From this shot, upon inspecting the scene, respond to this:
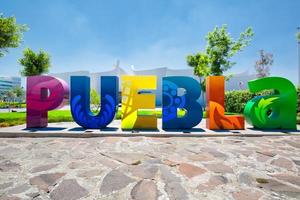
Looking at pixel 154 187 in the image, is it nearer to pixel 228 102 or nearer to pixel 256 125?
pixel 256 125

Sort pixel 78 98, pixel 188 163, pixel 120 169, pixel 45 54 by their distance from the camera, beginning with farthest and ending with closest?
pixel 45 54 → pixel 78 98 → pixel 188 163 → pixel 120 169

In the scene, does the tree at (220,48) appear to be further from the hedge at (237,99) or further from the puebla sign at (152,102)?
the puebla sign at (152,102)

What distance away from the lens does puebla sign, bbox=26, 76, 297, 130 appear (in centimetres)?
953

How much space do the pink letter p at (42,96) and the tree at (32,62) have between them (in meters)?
23.3

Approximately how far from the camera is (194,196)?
136 inches

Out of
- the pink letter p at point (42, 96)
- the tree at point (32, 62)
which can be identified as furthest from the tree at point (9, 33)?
the tree at point (32, 62)

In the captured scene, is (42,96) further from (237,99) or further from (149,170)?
(237,99)

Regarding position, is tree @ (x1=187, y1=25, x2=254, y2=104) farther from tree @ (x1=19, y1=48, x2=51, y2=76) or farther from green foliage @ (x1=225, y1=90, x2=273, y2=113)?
tree @ (x1=19, y1=48, x2=51, y2=76)

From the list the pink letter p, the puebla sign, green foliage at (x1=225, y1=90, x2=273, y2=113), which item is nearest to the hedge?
green foliage at (x1=225, y1=90, x2=273, y2=113)

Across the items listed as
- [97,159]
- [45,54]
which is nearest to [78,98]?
[97,159]

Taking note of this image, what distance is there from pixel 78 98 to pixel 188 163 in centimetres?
623

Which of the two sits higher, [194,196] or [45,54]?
[45,54]

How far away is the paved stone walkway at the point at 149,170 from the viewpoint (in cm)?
357

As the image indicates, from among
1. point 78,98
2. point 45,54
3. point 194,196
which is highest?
point 45,54
